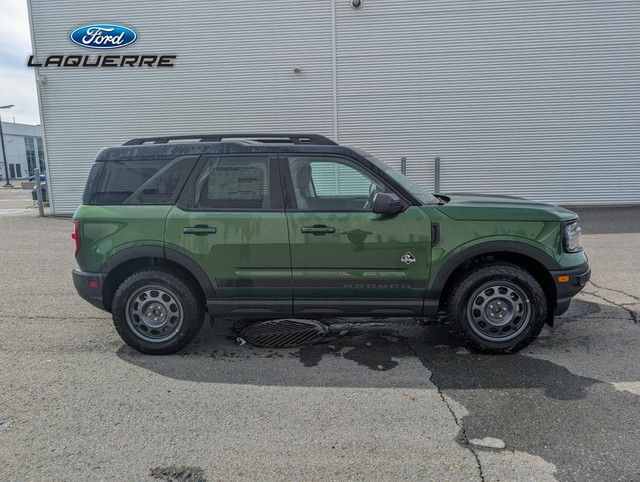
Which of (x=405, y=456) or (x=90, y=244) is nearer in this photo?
(x=405, y=456)

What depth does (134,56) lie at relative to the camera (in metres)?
14.2

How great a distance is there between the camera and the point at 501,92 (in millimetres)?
13797

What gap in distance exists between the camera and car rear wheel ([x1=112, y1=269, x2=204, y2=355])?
4.15 m

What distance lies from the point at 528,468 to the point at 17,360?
4316 mm

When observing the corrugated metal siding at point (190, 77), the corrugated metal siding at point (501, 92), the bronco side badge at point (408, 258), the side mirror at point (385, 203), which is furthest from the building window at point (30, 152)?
the bronco side badge at point (408, 258)

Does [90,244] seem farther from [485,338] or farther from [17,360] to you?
[485,338]

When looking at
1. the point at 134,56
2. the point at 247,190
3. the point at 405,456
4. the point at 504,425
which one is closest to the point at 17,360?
the point at 247,190

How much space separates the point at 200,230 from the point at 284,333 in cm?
145

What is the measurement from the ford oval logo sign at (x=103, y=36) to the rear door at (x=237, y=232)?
12516mm

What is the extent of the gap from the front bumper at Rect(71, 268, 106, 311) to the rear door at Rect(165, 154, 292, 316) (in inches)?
30.1

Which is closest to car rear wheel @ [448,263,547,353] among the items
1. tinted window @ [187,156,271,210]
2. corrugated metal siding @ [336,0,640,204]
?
tinted window @ [187,156,271,210]

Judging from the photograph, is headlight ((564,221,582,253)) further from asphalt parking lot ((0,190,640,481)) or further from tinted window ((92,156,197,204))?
tinted window ((92,156,197,204))

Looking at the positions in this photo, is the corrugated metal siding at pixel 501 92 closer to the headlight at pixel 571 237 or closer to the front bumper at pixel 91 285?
the headlight at pixel 571 237

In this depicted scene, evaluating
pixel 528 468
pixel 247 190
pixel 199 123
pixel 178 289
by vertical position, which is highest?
pixel 199 123
